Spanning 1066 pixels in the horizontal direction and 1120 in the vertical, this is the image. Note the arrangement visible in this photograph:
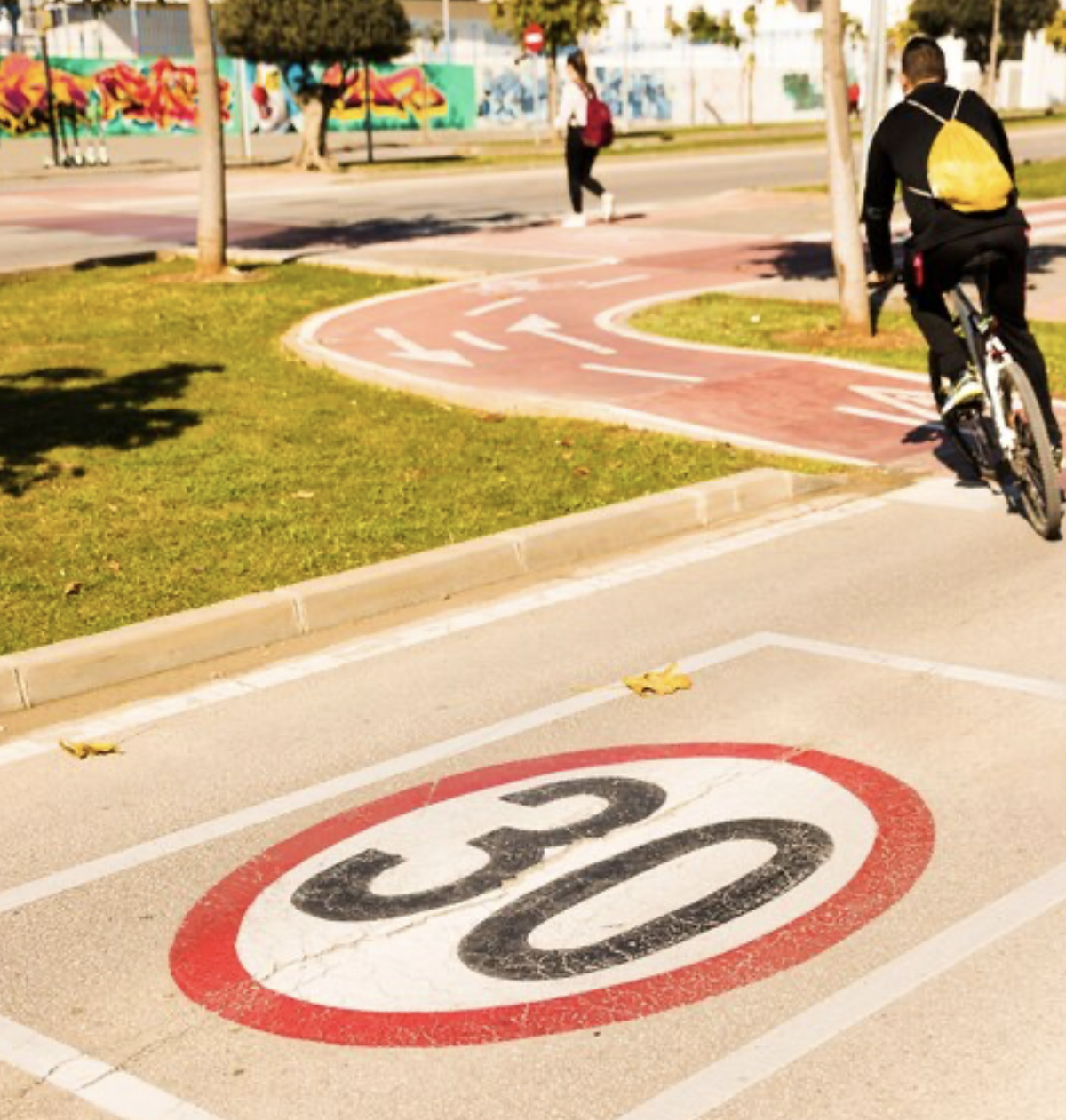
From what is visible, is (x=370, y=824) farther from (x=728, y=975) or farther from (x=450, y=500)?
(x=450, y=500)

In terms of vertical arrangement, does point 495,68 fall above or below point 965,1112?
above

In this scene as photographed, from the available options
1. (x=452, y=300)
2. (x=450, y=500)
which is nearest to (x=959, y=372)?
(x=450, y=500)

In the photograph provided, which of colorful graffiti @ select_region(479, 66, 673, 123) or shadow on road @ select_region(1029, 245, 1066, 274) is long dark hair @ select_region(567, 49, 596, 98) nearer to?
shadow on road @ select_region(1029, 245, 1066, 274)

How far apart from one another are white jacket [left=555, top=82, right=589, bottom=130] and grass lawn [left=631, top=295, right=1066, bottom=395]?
278 inches

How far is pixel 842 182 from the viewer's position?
1416 centimetres

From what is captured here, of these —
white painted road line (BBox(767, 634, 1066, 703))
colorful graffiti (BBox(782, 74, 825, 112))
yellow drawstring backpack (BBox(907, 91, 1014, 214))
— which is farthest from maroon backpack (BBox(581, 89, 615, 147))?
colorful graffiti (BBox(782, 74, 825, 112))

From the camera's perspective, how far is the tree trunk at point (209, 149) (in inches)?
667

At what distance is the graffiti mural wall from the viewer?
52.5 metres

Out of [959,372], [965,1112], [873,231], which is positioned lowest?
[965,1112]

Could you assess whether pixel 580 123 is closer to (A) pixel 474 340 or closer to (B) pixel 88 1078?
(A) pixel 474 340

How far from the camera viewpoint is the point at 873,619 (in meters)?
7.42

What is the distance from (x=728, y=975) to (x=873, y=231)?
5.46m

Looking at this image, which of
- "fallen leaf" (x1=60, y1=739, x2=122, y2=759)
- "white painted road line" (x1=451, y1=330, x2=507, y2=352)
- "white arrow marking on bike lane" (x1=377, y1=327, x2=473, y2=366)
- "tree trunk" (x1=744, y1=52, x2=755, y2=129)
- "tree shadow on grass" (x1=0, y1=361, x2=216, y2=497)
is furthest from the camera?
"tree trunk" (x1=744, y1=52, x2=755, y2=129)

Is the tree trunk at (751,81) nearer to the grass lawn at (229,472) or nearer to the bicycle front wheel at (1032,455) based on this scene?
the grass lawn at (229,472)
